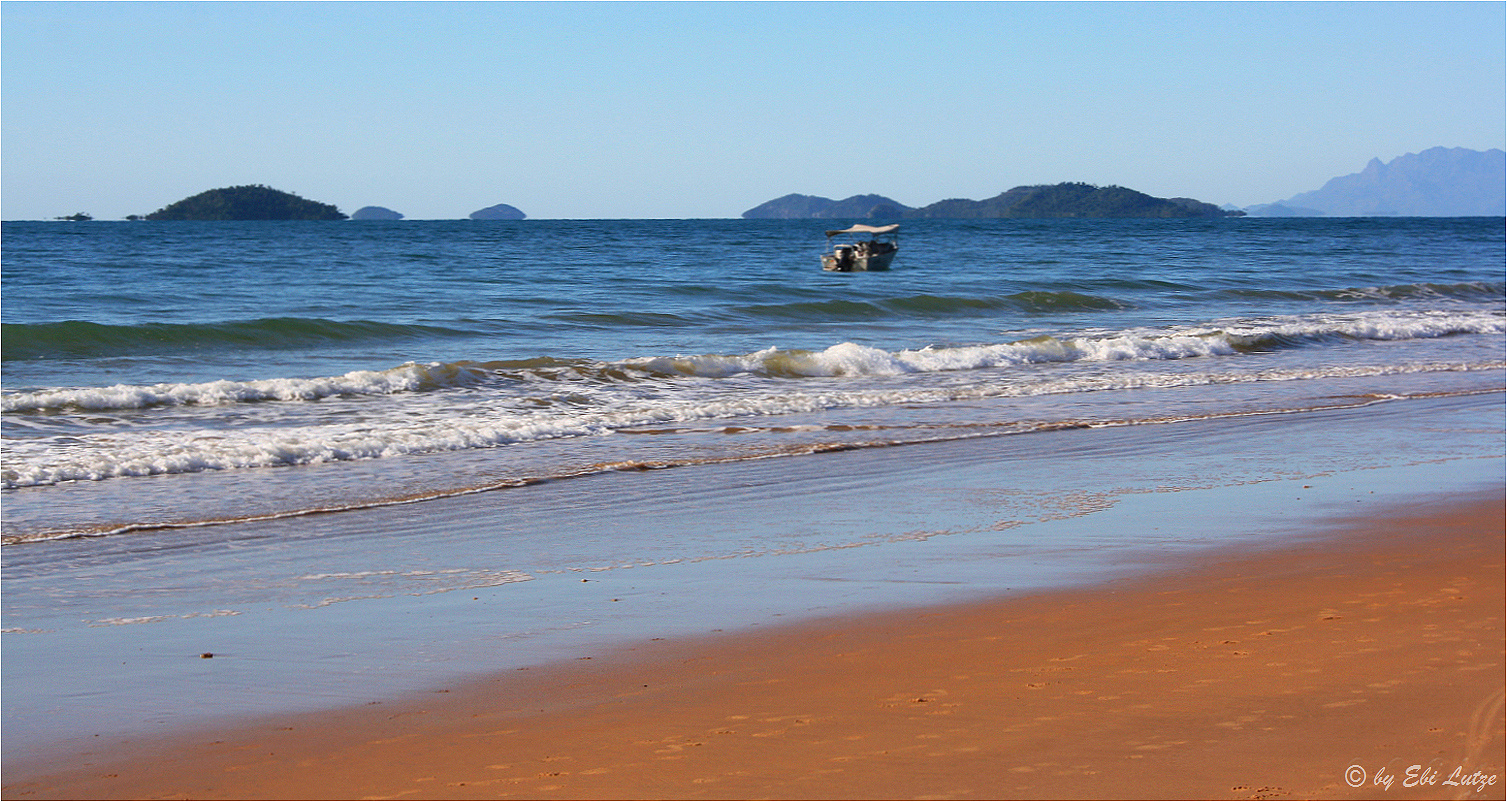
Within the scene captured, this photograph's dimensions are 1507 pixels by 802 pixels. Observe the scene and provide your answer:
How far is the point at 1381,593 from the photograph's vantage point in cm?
581

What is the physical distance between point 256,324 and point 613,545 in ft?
54.1

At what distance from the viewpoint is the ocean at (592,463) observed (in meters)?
5.55

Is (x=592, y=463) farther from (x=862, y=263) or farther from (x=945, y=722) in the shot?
(x=862, y=263)

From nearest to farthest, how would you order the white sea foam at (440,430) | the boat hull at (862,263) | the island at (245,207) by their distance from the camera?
the white sea foam at (440,430)
the boat hull at (862,263)
the island at (245,207)

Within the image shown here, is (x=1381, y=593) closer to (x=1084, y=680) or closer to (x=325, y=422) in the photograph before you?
(x=1084, y=680)

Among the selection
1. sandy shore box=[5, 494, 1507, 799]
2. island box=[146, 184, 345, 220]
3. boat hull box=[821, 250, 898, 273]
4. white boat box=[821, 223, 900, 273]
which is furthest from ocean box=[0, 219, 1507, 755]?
island box=[146, 184, 345, 220]

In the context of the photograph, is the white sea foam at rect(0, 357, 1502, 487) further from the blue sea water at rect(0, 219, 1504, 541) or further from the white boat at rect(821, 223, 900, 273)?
the white boat at rect(821, 223, 900, 273)

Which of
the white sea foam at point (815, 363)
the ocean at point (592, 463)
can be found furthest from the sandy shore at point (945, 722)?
the white sea foam at point (815, 363)

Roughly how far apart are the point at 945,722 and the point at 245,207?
503 ft

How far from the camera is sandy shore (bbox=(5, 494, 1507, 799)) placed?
3604mm

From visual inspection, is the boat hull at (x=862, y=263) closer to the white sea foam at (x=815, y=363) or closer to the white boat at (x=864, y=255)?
the white boat at (x=864, y=255)

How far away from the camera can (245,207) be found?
142625 millimetres

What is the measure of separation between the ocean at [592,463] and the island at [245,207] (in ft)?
398

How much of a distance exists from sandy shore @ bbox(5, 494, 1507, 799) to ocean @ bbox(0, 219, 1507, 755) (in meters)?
0.45
